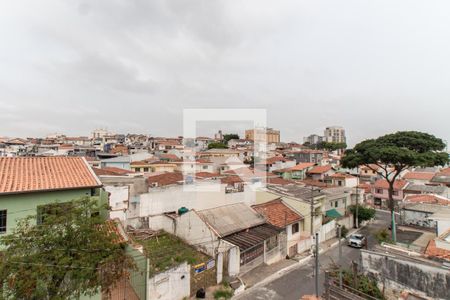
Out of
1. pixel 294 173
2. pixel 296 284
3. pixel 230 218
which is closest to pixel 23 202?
pixel 230 218

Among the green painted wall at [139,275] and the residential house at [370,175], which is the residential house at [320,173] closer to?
the residential house at [370,175]

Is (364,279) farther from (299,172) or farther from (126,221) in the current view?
(299,172)

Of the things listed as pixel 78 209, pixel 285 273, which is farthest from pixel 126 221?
pixel 285 273

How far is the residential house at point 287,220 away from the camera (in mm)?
17558

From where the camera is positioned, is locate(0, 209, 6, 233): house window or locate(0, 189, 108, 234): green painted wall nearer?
locate(0, 209, 6, 233): house window

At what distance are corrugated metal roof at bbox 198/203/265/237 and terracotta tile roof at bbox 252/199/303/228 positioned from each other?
0.68m

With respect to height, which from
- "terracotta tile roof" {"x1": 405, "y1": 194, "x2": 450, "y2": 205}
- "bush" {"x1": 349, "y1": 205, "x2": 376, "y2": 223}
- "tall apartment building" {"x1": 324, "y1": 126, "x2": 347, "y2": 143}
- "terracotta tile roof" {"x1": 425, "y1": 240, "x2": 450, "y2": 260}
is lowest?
"bush" {"x1": 349, "y1": 205, "x2": 376, "y2": 223}

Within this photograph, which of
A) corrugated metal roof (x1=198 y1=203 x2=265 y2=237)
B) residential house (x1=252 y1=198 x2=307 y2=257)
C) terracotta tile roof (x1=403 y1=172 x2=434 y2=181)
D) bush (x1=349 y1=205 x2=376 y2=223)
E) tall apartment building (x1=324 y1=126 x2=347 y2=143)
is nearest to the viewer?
corrugated metal roof (x1=198 y1=203 x2=265 y2=237)

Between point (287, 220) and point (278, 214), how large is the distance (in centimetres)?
84

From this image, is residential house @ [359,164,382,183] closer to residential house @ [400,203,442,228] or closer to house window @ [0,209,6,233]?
residential house @ [400,203,442,228]

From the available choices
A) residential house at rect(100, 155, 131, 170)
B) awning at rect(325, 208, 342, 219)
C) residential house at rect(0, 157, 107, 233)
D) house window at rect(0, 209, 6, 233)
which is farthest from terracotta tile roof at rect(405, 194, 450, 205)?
residential house at rect(100, 155, 131, 170)

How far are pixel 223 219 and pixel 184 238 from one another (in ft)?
9.50

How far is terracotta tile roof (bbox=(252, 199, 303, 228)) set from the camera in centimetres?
1761

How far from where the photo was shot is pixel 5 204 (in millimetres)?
9773
